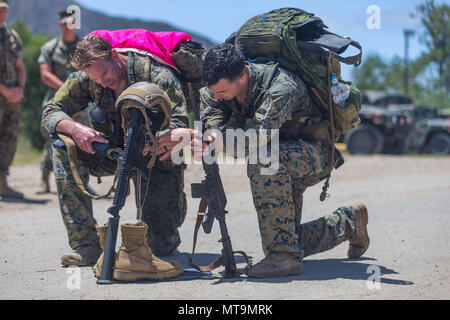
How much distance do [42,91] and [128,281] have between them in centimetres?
1490

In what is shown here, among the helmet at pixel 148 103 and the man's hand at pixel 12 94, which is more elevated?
the helmet at pixel 148 103

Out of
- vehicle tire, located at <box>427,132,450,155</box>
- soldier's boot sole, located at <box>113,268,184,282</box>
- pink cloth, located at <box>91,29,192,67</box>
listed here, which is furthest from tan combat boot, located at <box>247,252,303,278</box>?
vehicle tire, located at <box>427,132,450,155</box>

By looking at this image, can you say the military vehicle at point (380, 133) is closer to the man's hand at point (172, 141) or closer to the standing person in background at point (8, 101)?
the standing person in background at point (8, 101)

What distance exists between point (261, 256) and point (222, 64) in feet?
5.68

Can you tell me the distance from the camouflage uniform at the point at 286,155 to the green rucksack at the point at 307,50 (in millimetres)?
89

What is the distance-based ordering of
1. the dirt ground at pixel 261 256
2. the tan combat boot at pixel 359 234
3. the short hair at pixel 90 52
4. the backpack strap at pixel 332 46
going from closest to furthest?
the dirt ground at pixel 261 256 → the short hair at pixel 90 52 → the backpack strap at pixel 332 46 → the tan combat boot at pixel 359 234

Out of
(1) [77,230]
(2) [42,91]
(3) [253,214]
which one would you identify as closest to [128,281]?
(1) [77,230]

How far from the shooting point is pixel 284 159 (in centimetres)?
449

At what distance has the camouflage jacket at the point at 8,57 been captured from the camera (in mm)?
8594

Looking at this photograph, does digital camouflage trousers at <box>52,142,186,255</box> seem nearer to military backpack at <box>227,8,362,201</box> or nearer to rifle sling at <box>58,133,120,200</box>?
rifle sling at <box>58,133,120,200</box>

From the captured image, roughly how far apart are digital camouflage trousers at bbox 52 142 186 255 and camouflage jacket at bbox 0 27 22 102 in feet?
13.2

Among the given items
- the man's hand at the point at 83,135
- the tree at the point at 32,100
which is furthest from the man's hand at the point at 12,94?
the tree at the point at 32,100

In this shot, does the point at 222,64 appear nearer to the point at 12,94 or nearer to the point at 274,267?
the point at 274,267

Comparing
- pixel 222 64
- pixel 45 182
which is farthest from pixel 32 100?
pixel 222 64
